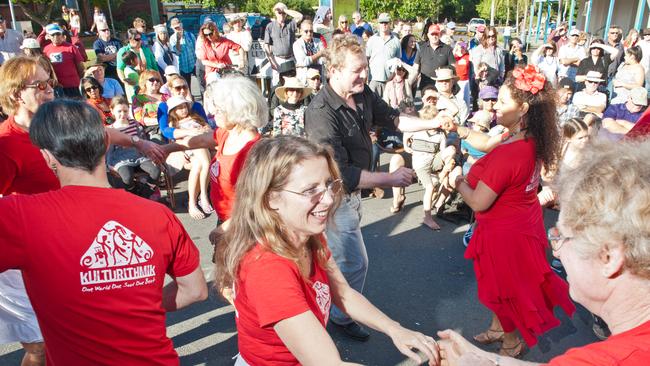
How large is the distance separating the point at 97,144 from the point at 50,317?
64cm

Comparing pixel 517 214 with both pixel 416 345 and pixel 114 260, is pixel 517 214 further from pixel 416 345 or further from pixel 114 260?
pixel 114 260

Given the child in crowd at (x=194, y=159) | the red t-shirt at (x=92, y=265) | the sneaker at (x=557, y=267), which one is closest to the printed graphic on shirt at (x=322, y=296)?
the red t-shirt at (x=92, y=265)

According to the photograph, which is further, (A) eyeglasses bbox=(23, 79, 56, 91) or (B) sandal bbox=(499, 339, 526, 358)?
(B) sandal bbox=(499, 339, 526, 358)

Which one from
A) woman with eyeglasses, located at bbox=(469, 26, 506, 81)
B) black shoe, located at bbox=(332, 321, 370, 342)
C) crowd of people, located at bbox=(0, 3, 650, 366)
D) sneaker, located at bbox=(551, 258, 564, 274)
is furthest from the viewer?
woman with eyeglasses, located at bbox=(469, 26, 506, 81)

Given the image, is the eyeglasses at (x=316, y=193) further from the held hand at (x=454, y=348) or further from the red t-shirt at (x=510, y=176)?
the red t-shirt at (x=510, y=176)

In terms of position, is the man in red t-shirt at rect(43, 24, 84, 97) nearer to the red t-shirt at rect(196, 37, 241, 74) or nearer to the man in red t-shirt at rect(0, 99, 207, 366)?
the red t-shirt at rect(196, 37, 241, 74)

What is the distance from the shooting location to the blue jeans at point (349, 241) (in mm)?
3072

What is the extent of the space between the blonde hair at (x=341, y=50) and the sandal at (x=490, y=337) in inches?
81.4

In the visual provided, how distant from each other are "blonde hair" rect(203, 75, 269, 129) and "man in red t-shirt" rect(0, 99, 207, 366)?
1292 mm

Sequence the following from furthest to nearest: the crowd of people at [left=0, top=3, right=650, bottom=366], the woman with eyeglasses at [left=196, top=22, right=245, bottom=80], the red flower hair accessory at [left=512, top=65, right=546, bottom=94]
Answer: the woman with eyeglasses at [left=196, top=22, right=245, bottom=80], the red flower hair accessory at [left=512, top=65, right=546, bottom=94], the crowd of people at [left=0, top=3, right=650, bottom=366]

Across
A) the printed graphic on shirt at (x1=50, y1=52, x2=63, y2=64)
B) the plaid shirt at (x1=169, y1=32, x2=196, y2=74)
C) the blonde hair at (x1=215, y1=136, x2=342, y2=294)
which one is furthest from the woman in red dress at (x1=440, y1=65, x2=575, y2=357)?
the plaid shirt at (x1=169, y1=32, x2=196, y2=74)

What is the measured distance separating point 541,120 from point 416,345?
5.20 feet

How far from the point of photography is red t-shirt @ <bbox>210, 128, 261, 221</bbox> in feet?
9.97

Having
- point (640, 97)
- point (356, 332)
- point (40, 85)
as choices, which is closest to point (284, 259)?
point (356, 332)
